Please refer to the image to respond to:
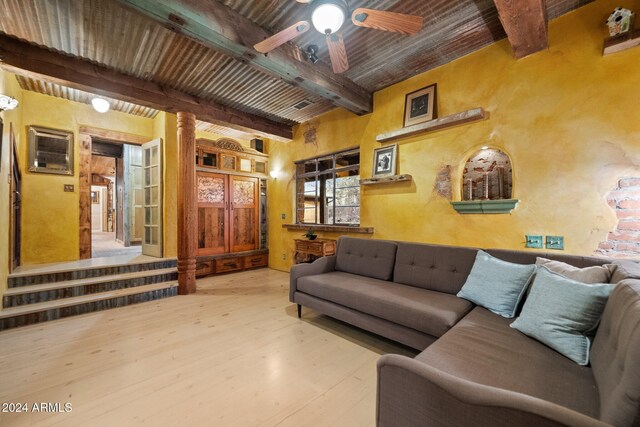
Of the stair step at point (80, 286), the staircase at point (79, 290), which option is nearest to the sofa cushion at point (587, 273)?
the staircase at point (79, 290)

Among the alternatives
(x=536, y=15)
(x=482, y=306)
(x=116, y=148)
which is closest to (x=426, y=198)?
(x=482, y=306)

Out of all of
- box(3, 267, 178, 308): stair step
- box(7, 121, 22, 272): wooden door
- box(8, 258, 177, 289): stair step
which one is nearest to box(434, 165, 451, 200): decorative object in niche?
box(3, 267, 178, 308): stair step

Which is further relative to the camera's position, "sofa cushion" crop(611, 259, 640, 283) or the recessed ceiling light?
the recessed ceiling light

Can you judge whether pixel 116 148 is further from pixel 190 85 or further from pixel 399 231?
pixel 399 231

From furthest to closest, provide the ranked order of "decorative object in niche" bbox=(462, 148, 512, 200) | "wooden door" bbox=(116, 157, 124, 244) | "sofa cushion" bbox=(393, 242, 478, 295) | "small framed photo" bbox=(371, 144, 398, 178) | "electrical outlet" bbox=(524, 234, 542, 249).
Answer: "wooden door" bbox=(116, 157, 124, 244)
"small framed photo" bbox=(371, 144, 398, 178)
"decorative object in niche" bbox=(462, 148, 512, 200)
"electrical outlet" bbox=(524, 234, 542, 249)
"sofa cushion" bbox=(393, 242, 478, 295)

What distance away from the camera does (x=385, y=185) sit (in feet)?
12.0

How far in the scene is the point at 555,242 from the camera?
7.81ft

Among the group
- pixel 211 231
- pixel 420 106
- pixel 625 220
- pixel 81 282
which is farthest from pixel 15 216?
pixel 625 220

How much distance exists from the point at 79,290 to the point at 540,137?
5.58 metres

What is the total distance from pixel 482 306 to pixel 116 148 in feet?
26.5

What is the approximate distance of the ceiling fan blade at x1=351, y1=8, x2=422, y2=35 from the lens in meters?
1.75

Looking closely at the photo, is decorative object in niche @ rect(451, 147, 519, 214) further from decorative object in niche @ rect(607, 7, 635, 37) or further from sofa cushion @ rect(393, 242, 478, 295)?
decorative object in niche @ rect(607, 7, 635, 37)

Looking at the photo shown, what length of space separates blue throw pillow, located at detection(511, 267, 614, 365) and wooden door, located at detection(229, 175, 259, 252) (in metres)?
4.76

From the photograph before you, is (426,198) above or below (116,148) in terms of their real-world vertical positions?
below
